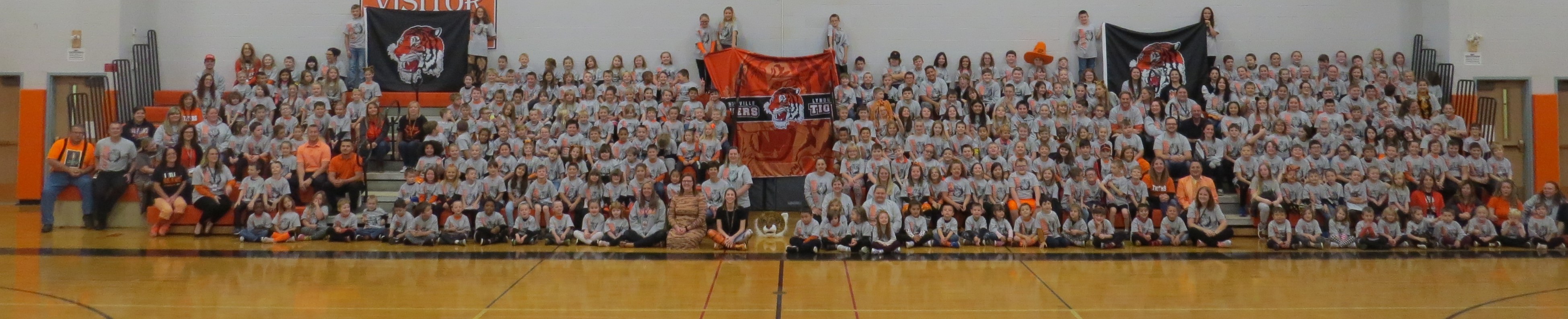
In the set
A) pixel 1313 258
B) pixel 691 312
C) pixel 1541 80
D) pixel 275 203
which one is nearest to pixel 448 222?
pixel 275 203

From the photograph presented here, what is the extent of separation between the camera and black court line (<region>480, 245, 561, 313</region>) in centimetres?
763

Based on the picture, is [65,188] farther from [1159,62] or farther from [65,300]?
[1159,62]

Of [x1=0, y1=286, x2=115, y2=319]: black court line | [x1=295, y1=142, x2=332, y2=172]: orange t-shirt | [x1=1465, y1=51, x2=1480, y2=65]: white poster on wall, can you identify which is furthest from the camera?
[x1=1465, y1=51, x2=1480, y2=65]: white poster on wall

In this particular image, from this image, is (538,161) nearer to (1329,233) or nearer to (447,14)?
(447,14)

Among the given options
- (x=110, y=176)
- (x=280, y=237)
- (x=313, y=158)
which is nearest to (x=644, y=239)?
(x=280, y=237)

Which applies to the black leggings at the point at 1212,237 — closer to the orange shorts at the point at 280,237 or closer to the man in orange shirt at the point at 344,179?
the man in orange shirt at the point at 344,179

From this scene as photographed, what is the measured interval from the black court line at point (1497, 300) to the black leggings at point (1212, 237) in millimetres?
3209

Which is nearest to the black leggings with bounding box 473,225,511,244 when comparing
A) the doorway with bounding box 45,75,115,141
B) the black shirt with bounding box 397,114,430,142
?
the black shirt with bounding box 397,114,430,142

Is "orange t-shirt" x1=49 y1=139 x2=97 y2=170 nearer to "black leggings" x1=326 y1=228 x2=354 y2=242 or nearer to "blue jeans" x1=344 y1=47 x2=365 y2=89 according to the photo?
"black leggings" x1=326 y1=228 x2=354 y2=242

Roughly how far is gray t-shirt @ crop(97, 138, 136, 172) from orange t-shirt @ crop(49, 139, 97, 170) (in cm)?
14

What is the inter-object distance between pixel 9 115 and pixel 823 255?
1352 cm

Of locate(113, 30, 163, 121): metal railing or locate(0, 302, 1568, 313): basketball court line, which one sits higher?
locate(113, 30, 163, 121): metal railing

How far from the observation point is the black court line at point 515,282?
7.63 m

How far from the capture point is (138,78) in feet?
53.0
